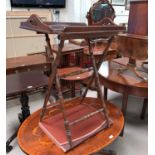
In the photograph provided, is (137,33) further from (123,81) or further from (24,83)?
(24,83)

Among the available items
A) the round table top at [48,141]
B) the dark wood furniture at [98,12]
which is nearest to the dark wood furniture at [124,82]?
the round table top at [48,141]

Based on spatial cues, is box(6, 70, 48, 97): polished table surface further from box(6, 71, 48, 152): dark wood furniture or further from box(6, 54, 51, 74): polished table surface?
box(6, 54, 51, 74): polished table surface

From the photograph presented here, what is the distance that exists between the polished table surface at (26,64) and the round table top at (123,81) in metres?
0.86

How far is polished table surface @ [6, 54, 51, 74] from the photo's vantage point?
2.23 m

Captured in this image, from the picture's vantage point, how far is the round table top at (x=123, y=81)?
1638 millimetres

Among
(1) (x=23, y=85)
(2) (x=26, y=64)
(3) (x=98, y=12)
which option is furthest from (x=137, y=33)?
(3) (x=98, y=12)

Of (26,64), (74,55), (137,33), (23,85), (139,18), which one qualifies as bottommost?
(23,85)

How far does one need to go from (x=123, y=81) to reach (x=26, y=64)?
130 centimetres

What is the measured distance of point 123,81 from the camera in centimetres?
170

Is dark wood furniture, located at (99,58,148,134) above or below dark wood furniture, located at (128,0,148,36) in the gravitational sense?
below

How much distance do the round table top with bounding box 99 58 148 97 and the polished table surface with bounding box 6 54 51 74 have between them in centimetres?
86

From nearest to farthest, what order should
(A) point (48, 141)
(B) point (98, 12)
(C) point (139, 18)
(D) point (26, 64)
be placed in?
(A) point (48, 141), (C) point (139, 18), (D) point (26, 64), (B) point (98, 12)

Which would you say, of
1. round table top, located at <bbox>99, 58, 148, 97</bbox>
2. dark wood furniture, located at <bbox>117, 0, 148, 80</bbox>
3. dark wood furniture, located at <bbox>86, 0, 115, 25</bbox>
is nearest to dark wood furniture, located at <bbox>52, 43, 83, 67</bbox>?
dark wood furniture, located at <bbox>86, 0, 115, 25</bbox>
